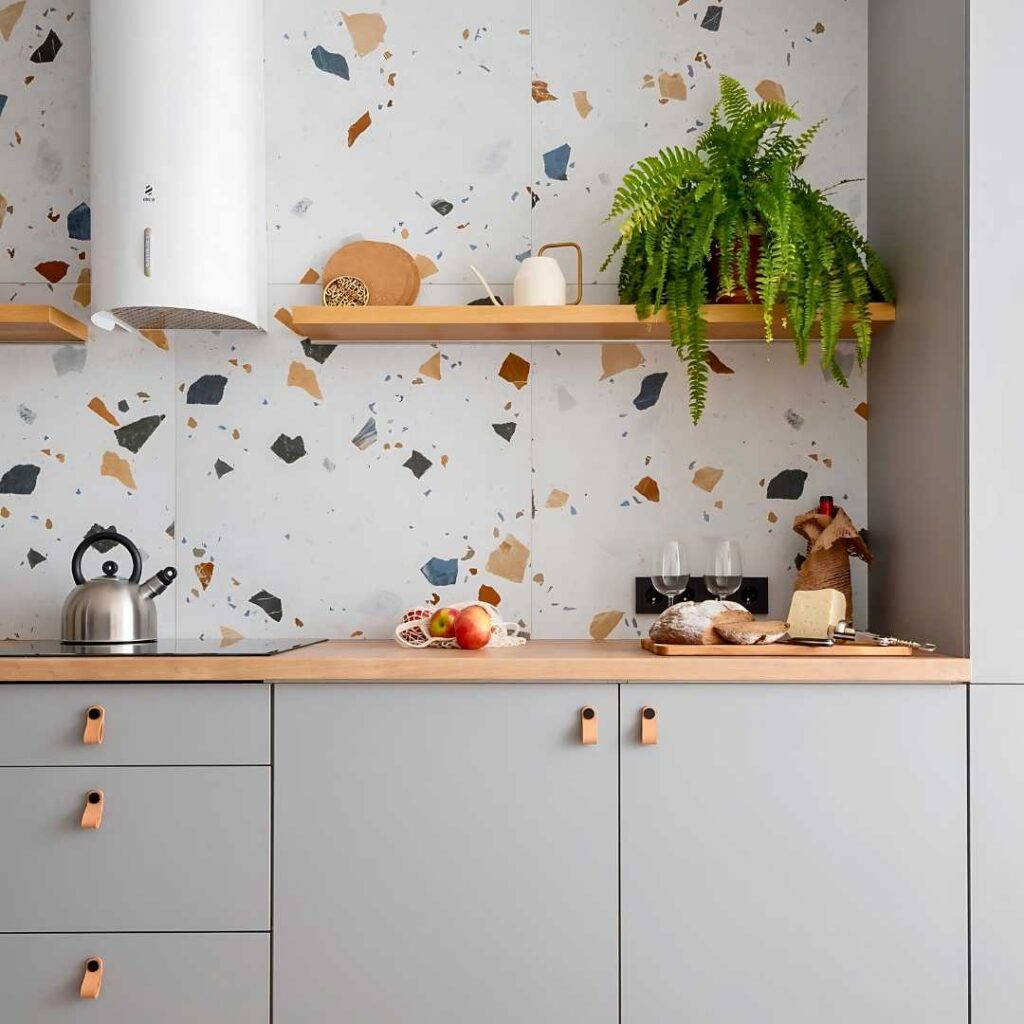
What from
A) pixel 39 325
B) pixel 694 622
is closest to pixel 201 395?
pixel 39 325

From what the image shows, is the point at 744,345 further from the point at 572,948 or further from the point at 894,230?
the point at 572,948

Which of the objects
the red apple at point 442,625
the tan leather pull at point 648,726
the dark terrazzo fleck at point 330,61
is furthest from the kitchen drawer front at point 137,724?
the dark terrazzo fleck at point 330,61

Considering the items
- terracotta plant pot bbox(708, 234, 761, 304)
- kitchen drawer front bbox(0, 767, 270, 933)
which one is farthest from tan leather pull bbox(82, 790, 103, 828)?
terracotta plant pot bbox(708, 234, 761, 304)

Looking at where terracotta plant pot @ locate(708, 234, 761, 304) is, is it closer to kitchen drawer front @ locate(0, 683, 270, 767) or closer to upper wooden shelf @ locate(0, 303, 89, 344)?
kitchen drawer front @ locate(0, 683, 270, 767)

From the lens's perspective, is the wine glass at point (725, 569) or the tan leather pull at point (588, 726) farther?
the wine glass at point (725, 569)

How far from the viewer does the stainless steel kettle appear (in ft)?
7.36

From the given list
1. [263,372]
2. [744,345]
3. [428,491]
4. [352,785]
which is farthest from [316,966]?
[744,345]

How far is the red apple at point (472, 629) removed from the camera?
2.16 meters

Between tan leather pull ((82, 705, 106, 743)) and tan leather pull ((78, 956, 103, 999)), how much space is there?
408 millimetres

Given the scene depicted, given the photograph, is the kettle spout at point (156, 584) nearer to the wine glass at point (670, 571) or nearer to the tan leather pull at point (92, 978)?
the tan leather pull at point (92, 978)

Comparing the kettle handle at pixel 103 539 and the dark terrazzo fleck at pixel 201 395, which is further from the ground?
the dark terrazzo fleck at pixel 201 395

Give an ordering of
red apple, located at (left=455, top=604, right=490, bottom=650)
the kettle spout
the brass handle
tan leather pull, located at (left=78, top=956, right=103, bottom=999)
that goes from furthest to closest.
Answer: the brass handle
the kettle spout
red apple, located at (left=455, top=604, right=490, bottom=650)
tan leather pull, located at (left=78, top=956, right=103, bottom=999)
